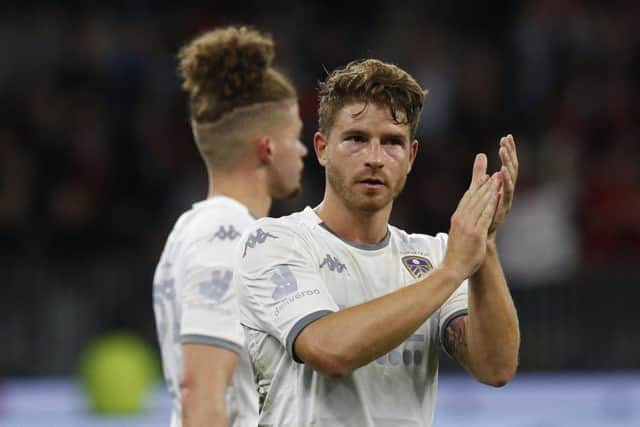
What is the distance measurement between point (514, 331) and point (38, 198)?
8.95 m

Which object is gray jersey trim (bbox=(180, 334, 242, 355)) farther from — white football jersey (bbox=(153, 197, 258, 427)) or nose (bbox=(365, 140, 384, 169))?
nose (bbox=(365, 140, 384, 169))

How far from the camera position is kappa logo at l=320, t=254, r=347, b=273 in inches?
148

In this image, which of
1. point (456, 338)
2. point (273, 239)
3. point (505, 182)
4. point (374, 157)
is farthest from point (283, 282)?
point (505, 182)

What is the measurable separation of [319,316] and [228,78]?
186 cm

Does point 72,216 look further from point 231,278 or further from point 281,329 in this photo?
point 281,329

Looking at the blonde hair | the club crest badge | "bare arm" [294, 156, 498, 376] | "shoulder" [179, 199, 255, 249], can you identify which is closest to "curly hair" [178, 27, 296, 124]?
the blonde hair

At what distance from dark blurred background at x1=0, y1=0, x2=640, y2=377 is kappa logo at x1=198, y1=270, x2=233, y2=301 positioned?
6449 millimetres

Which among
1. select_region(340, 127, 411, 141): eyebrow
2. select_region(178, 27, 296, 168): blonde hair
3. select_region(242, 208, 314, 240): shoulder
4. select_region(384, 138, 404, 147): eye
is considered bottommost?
select_region(242, 208, 314, 240): shoulder

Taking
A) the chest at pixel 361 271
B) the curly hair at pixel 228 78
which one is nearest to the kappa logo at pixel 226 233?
the curly hair at pixel 228 78

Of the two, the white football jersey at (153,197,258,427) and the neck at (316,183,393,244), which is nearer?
the neck at (316,183,393,244)

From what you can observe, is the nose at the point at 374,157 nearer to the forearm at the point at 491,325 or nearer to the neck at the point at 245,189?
the forearm at the point at 491,325

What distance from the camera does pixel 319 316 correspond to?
3549 mm

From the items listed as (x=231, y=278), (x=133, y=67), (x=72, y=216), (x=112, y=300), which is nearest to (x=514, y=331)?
(x=231, y=278)

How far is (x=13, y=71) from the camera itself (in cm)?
1379
